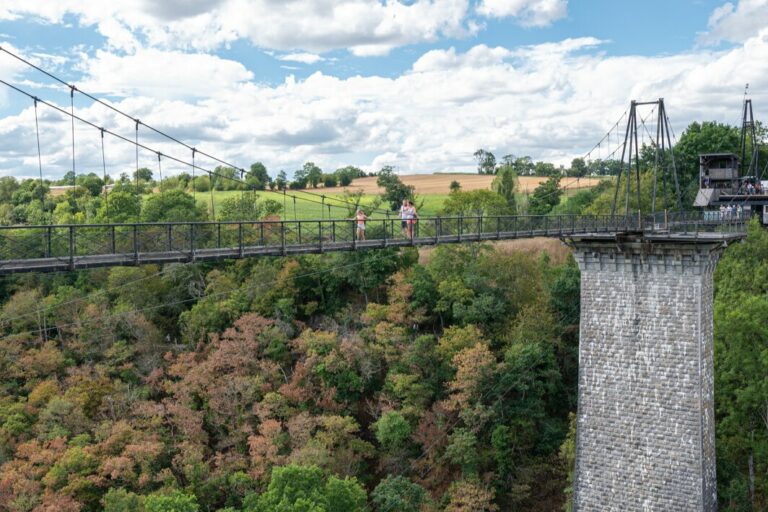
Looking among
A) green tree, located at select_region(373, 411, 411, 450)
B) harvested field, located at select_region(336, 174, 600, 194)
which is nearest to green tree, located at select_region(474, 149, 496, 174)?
harvested field, located at select_region(336, 174, 600, 194)

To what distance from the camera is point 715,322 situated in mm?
19625

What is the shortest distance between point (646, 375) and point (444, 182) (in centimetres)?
4504

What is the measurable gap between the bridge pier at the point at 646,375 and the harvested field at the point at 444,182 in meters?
34.1

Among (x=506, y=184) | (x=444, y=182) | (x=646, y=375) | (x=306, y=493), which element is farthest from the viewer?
(x=444, y=182)

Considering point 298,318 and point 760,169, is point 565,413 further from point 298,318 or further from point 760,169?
point 760,169

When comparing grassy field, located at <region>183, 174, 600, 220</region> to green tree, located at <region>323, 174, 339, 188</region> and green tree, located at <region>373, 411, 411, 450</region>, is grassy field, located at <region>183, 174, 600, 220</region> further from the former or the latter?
green tree, located at <region>373, 411, 411, 450</region>

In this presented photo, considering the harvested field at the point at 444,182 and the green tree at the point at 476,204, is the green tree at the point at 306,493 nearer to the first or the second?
the green tree at the point at 476,204

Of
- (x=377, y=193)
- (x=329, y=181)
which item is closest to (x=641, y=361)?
(x=377, y=193)

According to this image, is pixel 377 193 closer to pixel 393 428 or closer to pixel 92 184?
pixel 92 184

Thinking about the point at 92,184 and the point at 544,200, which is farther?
the point at 92,184

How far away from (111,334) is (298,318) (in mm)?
7782

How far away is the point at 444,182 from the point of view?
60562 mm

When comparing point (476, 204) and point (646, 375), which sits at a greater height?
point (476, 204)

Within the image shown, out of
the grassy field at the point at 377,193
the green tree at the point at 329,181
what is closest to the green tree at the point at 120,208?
the grassy field at the point at 377,193
